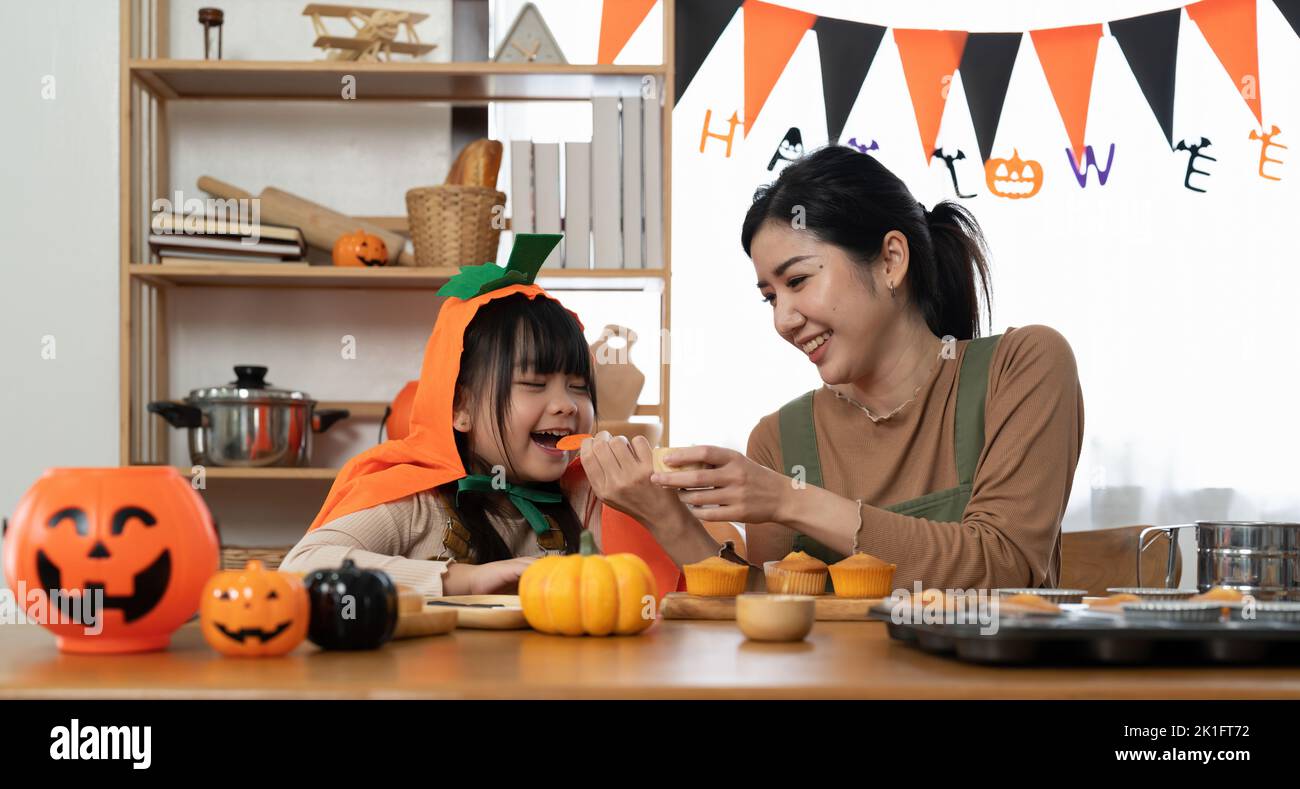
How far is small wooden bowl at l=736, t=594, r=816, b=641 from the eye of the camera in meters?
0.92

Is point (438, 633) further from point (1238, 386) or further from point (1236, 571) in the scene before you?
point (1238, 386)

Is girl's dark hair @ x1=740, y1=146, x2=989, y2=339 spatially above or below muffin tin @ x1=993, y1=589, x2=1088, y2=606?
above

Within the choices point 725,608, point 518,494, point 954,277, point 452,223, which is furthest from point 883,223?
point 452,223

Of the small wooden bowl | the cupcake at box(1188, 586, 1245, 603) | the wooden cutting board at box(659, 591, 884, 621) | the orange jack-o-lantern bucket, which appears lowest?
A: the wooden cutting board at box(659, 591, 884, 621)

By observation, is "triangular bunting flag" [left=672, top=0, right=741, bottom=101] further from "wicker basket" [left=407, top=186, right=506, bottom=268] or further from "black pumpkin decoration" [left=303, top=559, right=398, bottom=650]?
"black pumpkin decoration" [left=303, top=559, right=398, bottom=650]

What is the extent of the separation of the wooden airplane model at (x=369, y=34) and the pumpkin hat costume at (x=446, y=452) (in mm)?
1268

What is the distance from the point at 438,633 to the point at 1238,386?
3.02m

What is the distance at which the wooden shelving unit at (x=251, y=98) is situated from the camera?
9.18 feet

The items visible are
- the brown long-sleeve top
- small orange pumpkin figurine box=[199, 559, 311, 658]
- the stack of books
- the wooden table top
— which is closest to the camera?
the wooden table top

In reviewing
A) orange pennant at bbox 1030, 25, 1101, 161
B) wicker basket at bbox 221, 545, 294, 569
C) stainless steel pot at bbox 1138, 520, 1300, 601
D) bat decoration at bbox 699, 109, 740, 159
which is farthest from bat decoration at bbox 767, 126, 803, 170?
stainless steel pot at bbox 1138, 520, 1300, 601

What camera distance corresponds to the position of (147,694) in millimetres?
671

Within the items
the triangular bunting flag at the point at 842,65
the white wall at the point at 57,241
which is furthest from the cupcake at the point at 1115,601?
the white wall at the point at 57,241

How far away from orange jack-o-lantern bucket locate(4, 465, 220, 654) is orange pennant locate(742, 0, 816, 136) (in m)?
2.73
